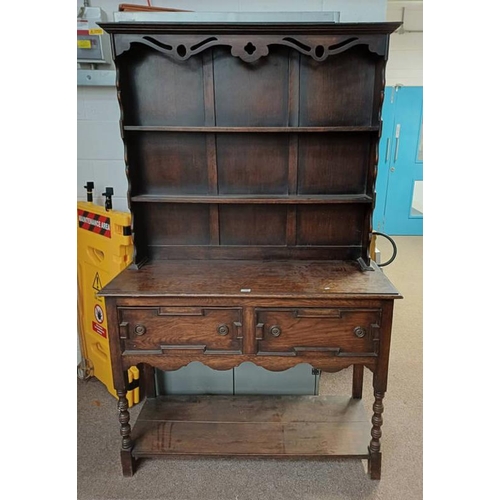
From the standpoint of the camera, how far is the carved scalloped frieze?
5.07ft

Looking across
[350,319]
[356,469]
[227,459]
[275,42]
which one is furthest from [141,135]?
[356,469]

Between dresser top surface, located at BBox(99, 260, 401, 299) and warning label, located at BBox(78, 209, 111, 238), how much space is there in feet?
1.22

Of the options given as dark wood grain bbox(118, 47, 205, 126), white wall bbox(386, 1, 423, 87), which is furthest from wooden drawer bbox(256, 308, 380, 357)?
white wall bbox(386, 1, 423, 87)

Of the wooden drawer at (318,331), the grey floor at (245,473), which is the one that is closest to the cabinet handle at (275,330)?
the wooden drawer at (318,331)

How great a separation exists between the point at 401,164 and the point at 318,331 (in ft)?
13.8

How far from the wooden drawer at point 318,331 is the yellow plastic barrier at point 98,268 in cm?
90

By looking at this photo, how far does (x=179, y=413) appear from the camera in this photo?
1946 mm

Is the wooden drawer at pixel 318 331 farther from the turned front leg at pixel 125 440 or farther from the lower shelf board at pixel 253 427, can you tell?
the turned front leg at pixel 125 440

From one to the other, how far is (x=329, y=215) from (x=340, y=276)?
357mm

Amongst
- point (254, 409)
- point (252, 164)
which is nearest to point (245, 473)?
point (254, 409)

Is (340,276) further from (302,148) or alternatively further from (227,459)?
(227,459)

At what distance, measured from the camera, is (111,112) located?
2049 millimetres

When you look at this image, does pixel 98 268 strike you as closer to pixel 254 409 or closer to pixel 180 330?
pixel 180 330

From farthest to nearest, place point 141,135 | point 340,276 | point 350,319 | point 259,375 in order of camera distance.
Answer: point 259,375, point 141,135, point 340,276, point 350,319
